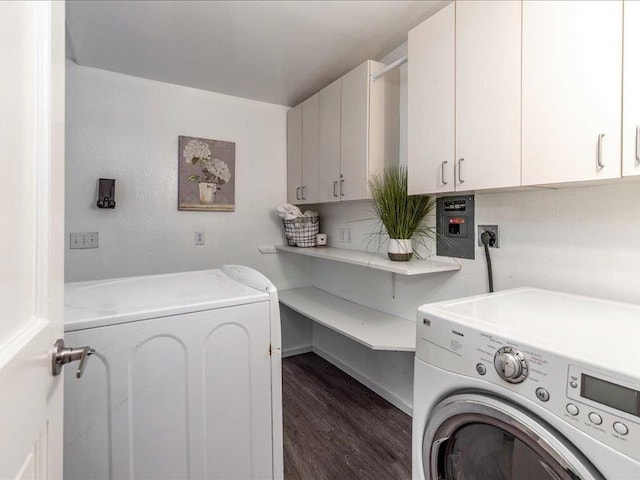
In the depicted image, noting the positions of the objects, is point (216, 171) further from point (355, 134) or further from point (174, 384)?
point (174, 384)

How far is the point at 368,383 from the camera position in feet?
7.92

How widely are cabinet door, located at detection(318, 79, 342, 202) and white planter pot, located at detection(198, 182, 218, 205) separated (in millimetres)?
895

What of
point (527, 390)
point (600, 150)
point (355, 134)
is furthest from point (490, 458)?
point (355, 134)

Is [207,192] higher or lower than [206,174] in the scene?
lower

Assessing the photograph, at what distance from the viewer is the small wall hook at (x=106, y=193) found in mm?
2248

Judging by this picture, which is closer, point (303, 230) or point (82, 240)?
point (82, 240)

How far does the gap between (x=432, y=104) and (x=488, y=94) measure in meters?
0.28

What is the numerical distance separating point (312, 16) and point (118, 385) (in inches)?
74.1

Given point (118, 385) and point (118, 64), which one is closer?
point (118, 385)

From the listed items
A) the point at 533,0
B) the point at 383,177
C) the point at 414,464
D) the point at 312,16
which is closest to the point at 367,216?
the point at 383,177

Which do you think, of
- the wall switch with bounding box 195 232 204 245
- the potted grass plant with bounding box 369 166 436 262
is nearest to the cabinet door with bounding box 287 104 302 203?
the wall switch with bounding box 195 232 204 245

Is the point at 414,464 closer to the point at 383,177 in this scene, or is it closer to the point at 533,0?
the point at 383,177

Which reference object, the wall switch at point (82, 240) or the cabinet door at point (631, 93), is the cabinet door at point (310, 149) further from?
the cabinet door at point (631, 93)

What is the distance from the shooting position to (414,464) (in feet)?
3.38
